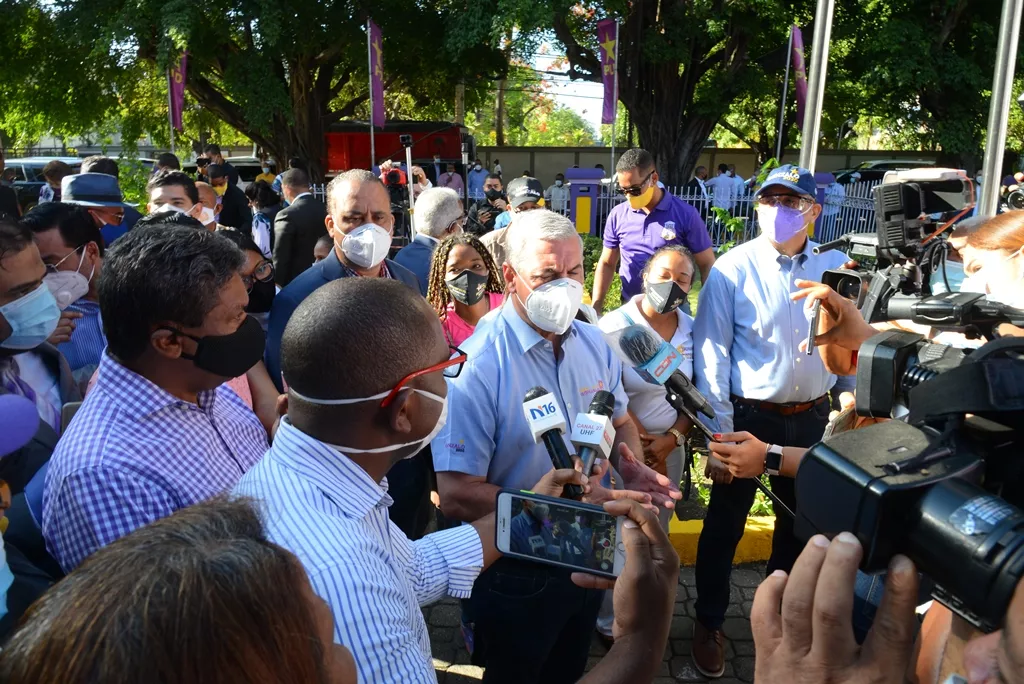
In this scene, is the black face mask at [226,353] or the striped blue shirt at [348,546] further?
the black face mask at [226,353]

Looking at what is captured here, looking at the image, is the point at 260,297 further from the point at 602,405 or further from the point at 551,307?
the point at 602,405

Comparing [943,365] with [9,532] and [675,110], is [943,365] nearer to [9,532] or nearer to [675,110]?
[9,532]

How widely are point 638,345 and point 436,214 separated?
2.59 metres

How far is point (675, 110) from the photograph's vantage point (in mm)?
21156

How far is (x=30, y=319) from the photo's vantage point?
2770 millimetres

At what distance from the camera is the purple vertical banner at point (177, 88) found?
52.3 feet

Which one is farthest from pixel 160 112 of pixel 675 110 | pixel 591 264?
pixel 591 264

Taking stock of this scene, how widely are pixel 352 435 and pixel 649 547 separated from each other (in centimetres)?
69

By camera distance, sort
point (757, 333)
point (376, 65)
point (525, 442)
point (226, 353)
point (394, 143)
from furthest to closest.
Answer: point (394, 143)
point (376, 65)
point (757, 333)
point (525, 442)
point (226, 353)

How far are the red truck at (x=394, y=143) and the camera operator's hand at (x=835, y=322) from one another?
16.7 metres

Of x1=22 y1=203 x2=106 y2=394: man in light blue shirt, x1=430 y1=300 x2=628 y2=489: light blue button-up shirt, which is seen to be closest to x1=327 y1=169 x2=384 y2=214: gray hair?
x1=22 y1=203 x2=106 y2=394: man in light blue shirt

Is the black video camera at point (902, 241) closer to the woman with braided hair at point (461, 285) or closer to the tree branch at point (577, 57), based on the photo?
the woman with braided hair at point (461, 285)

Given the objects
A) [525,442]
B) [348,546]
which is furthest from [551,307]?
[348,546]

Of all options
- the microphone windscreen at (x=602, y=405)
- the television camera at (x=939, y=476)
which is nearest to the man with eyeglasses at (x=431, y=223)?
the microphone windscreen at (x=602, y=405)
